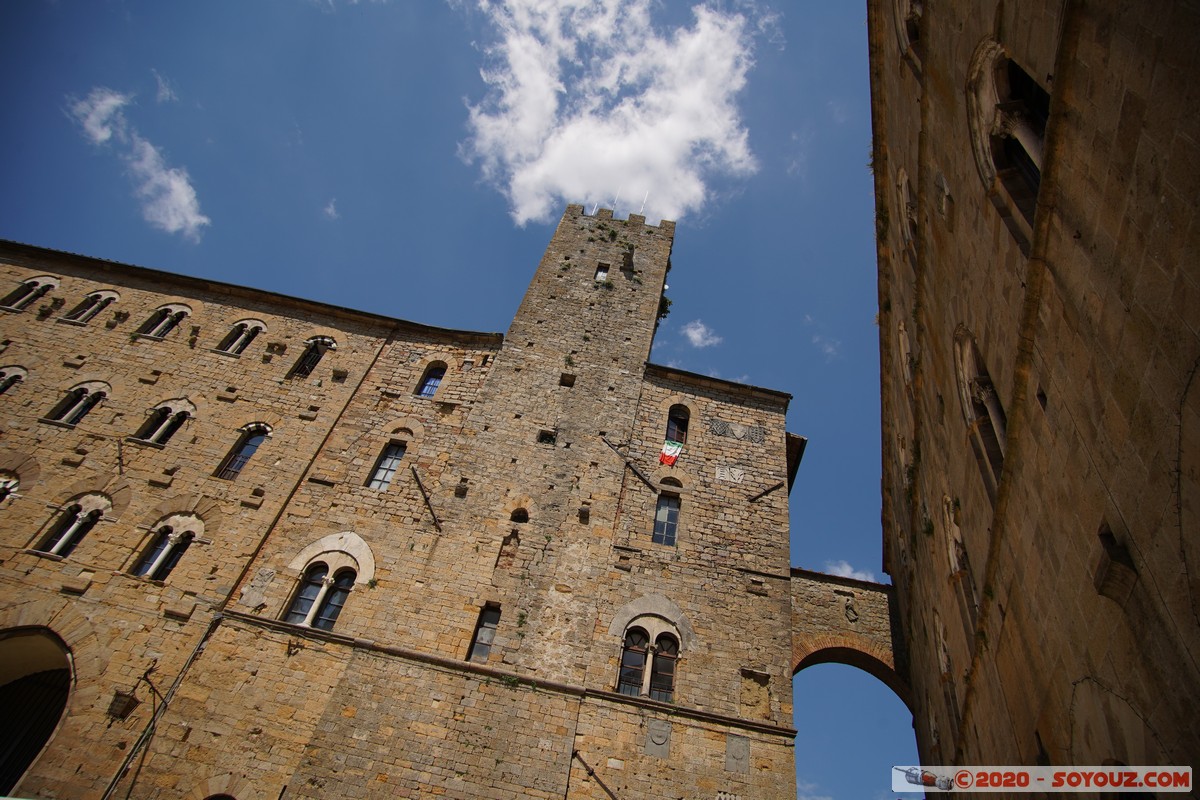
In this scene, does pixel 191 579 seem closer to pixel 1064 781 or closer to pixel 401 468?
pixel 401 468

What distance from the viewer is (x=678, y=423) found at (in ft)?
50.4

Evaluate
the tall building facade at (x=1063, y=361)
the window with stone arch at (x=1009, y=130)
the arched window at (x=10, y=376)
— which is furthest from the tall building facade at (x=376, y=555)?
the window with stone arch at (x=1009, y=130)

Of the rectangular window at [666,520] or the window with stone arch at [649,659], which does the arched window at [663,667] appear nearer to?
the window with stone arch at [649,659]

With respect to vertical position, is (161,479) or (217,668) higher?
(161,479)

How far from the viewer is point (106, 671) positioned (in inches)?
401

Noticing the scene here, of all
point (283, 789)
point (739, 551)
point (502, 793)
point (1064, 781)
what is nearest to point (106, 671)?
point (283, 789)

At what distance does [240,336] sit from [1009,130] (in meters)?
16.4

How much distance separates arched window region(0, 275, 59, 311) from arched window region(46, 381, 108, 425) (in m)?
4.04

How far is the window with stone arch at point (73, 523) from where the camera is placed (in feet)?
38.7

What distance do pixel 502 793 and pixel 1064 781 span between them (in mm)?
7075

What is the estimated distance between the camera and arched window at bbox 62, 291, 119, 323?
16.2m

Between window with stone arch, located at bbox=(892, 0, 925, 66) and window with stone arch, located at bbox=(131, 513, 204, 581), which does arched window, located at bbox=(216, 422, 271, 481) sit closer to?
window with stone arch, located at bbox=(131, 513, 204, 581)

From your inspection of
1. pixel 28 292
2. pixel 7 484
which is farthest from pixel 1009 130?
pixel 28 292

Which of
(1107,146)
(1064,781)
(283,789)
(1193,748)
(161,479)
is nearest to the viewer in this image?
(1193,748)
